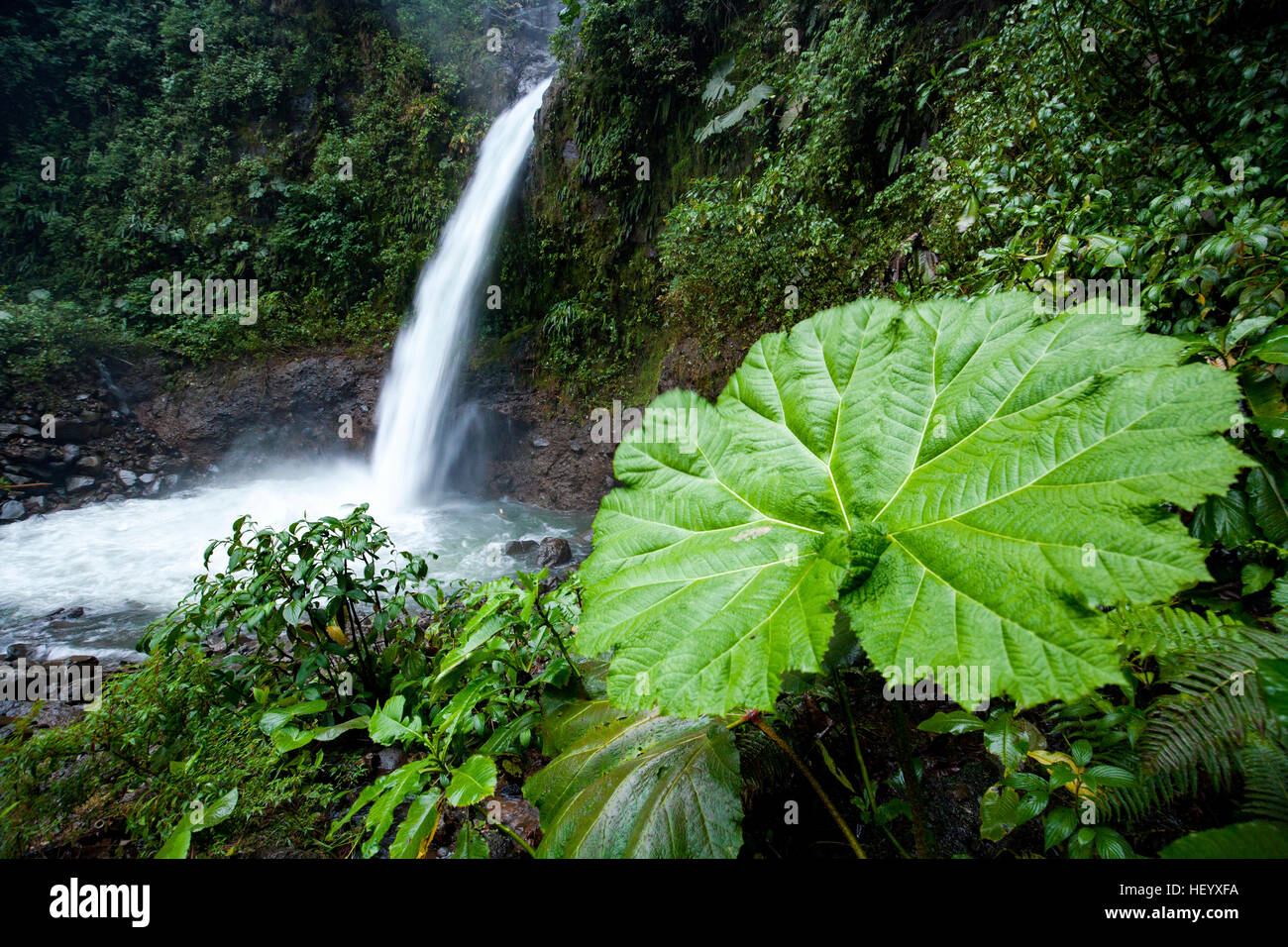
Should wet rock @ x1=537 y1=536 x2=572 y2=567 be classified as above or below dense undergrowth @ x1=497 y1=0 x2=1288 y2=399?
below

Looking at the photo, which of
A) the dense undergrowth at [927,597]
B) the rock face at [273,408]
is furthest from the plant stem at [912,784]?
the rock face at [273,408]

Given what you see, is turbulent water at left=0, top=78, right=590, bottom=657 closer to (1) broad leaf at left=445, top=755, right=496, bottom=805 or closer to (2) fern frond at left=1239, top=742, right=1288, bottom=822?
(1) broad leaf at left=445, top=755, right=496, bottom=805

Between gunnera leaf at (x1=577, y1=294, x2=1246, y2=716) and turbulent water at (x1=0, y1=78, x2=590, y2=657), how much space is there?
6296 millimetres

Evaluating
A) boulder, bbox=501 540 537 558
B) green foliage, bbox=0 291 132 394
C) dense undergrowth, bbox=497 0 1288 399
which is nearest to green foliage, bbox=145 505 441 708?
dense undergrowth, bbox=497 0 1288 399

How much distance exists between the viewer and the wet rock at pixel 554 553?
6882mm

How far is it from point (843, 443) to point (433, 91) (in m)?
17.0

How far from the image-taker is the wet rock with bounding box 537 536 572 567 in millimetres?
6882

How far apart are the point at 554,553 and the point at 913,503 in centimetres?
638

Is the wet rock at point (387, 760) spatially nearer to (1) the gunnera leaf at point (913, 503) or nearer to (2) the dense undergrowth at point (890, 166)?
(1) the gunnera leaf at point (913, 503)

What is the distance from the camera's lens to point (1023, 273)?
6.35ft

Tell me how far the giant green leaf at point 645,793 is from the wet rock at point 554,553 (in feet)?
18.1

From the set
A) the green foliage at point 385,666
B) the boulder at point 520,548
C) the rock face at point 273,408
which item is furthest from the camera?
the rock face at point 273,408

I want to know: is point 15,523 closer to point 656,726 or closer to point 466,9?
point 656,726
